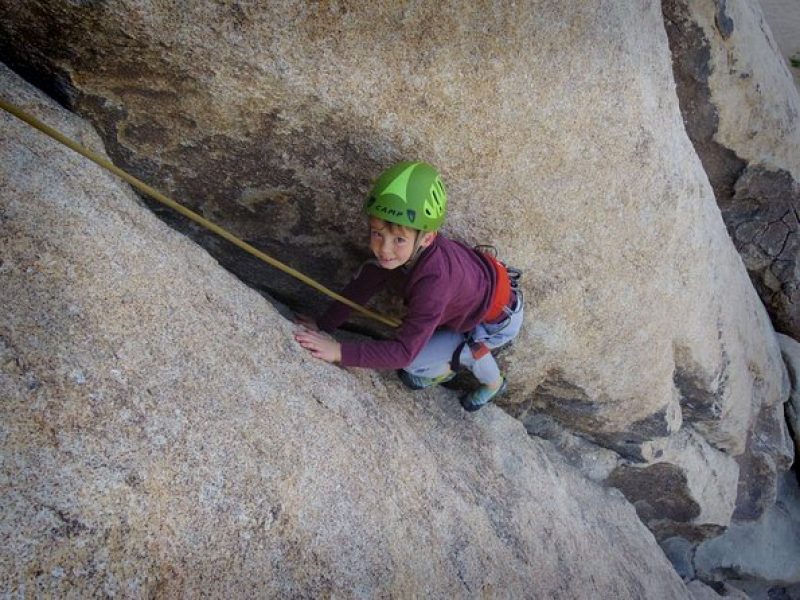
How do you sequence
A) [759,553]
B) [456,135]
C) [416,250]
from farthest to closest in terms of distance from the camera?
[759,553]
[456,135]
[416,250]

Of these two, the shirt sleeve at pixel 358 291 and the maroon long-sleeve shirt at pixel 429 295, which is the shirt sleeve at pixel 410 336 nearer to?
the maroon long-sleeve shirt at pixel 429 295

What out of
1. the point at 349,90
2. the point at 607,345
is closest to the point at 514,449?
the point at 607,345

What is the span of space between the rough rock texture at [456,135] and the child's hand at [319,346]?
706 mm

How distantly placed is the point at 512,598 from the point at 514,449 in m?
1.35

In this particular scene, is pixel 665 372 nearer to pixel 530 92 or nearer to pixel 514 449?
pixel 514 449

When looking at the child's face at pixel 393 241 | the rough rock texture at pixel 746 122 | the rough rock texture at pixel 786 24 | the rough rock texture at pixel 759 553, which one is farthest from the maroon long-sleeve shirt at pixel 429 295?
the rough rock texture at pixel 786 24

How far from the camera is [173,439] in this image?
227 centimetres

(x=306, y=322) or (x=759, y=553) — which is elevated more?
(x=306, y=322)

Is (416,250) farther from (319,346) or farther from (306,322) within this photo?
(306,322)

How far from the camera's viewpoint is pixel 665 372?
5082 millimetres

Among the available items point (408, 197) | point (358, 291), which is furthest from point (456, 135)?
point (358, 291)

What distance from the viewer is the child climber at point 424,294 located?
295cm

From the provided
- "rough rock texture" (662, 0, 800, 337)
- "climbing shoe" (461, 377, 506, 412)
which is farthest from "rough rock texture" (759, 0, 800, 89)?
"climbing shoe" (461, 377, 506, 412)

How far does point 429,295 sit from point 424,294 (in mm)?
28
